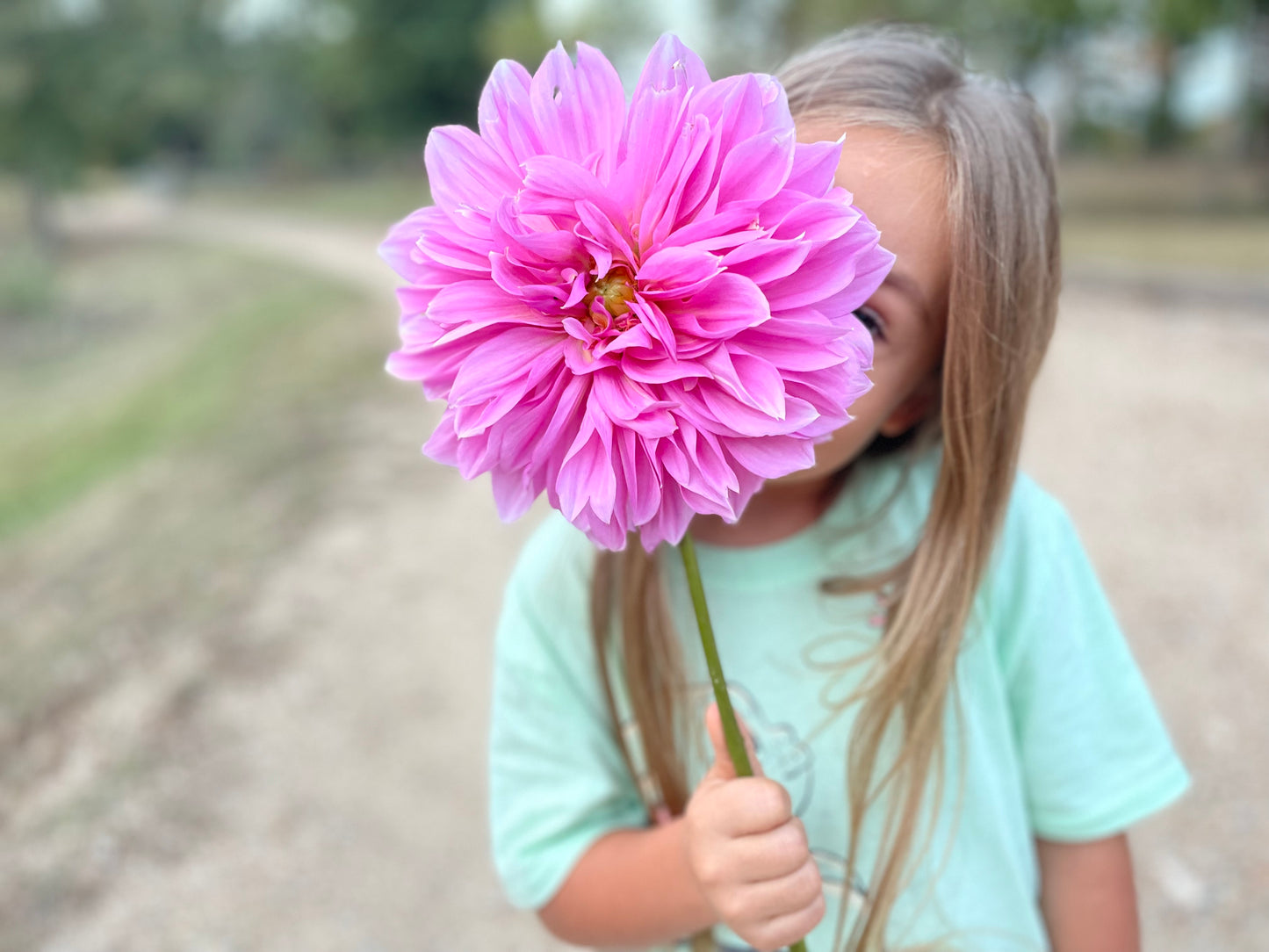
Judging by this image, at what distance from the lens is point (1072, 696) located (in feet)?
4.64

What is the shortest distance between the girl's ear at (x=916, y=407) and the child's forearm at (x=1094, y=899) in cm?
67

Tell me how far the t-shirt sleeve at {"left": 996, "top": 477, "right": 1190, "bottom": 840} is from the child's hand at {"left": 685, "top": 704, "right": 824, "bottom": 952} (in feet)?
1.69

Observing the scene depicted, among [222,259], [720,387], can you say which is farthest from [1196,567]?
[222,259]

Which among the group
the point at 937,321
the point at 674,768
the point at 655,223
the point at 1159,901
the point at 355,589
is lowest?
the point at 1159,901

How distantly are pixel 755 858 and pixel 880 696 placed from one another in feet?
1.20

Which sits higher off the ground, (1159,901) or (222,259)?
(222,259)

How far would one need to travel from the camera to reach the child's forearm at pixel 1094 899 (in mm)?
1449

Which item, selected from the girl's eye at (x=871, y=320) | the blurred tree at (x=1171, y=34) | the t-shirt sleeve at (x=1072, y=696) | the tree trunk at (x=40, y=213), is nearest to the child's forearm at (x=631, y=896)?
the t-shirt sleeve at (x=1072, y=696)

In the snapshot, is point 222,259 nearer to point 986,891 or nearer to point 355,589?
point 355,589

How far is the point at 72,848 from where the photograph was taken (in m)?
2.95

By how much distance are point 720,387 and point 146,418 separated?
7.55 m

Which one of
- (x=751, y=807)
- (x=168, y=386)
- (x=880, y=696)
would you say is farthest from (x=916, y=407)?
(x=168, y=386)

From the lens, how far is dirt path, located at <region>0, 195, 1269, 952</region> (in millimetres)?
2814

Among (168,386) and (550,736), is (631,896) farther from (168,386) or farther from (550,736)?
(168,386)
